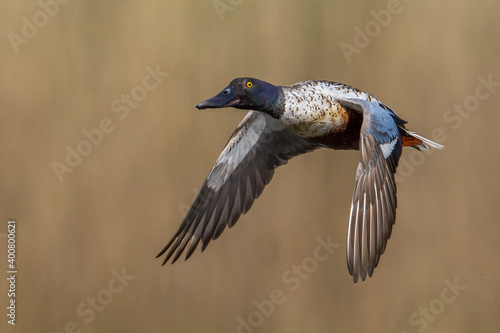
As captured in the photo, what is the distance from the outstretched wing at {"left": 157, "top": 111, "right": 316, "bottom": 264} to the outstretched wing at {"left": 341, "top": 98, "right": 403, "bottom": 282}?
0.63 m

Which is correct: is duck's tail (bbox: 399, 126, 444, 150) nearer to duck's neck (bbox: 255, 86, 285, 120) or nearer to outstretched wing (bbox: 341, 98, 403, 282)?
outstretched wing (bbox: 341, 98, 403, 282)

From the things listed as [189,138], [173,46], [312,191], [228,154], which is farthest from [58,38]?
[312,191]

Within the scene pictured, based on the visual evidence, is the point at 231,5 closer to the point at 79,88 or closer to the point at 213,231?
the point at 79,88

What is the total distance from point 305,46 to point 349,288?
135cm

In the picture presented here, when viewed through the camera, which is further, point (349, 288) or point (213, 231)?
point (349, 288)

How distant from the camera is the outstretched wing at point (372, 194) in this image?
3.02m

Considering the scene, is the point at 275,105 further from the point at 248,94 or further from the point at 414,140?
the point at 414,140

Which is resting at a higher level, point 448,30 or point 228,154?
point 448,30

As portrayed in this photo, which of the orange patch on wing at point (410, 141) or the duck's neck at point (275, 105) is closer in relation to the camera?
the duck's neck at point (275, 105)

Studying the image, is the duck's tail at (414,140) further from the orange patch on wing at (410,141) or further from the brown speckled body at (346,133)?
the brown speckled body at (346,133)

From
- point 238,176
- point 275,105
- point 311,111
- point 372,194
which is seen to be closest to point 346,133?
point 311,111

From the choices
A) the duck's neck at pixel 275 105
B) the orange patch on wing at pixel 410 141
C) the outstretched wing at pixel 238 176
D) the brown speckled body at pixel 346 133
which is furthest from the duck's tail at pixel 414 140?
the duck's neck at pixel 275 105

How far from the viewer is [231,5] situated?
4.43m

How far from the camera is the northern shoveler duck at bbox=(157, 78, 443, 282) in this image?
3109mm
